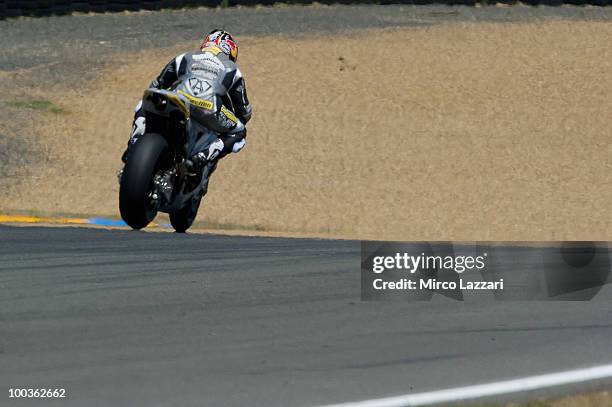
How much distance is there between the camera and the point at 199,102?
35.2 ft

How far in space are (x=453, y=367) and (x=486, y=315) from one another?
1.30m

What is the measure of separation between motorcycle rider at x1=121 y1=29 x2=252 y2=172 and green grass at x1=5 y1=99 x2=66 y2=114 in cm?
1327

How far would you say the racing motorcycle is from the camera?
993 centimetres

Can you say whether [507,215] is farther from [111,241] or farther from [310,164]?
[111,241]

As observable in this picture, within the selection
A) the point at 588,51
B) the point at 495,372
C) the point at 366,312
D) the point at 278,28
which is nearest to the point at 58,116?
the point at 278,28

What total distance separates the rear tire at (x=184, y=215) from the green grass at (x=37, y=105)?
40.4ft

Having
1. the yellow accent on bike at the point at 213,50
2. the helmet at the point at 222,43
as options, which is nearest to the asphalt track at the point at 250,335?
the yellow accent on bike at the point at 213,50

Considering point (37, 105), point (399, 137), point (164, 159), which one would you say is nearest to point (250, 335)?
point (164, 159)

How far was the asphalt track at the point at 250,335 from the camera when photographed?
5352 millimetres

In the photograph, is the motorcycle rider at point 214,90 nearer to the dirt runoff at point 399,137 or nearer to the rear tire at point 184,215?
the rear tire at point 184,215

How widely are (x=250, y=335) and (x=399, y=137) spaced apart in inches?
664

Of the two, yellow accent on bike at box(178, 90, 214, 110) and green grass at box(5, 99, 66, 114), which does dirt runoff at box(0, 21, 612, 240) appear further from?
yellow accent on bike at box(178, 90, 214, 110)

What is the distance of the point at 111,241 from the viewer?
425 inches

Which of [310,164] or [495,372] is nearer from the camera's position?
[495,372]
